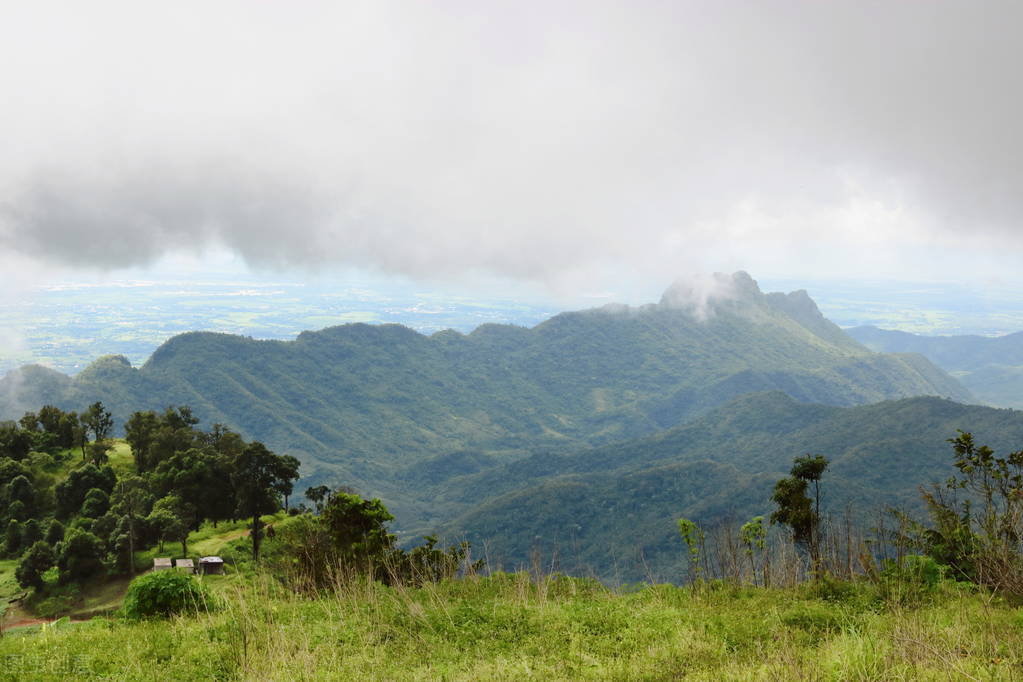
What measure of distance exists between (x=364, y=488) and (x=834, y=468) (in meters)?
133

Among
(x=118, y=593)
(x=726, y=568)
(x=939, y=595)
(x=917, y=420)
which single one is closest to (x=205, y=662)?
(x=726, y=568)

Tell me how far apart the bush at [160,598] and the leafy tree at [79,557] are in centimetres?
3420

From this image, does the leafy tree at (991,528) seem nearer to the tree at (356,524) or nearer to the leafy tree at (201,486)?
the tree at (356,524)

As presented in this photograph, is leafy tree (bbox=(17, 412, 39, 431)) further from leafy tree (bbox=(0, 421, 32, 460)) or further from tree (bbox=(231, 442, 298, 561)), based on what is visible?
tree (bbox=(231, 442, 298, 561))

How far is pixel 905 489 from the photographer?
124m

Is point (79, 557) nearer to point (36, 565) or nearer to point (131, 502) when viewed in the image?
point (36, 565)

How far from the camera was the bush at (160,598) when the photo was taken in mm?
15266

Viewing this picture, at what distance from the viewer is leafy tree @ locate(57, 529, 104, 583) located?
4228 centimetres

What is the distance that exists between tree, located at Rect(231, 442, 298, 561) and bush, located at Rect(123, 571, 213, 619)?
39.5 metres

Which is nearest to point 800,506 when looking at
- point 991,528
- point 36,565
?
point 991,528

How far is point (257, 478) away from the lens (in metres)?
55.4

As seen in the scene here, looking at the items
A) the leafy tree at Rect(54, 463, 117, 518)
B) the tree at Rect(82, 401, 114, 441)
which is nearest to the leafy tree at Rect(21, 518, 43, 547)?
the leafy tree at Rect(54, 463, 117, 518)

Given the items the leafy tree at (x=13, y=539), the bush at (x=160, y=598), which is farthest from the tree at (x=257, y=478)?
the bush at (x=160, y=598)

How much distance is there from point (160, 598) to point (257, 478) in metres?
42.8
